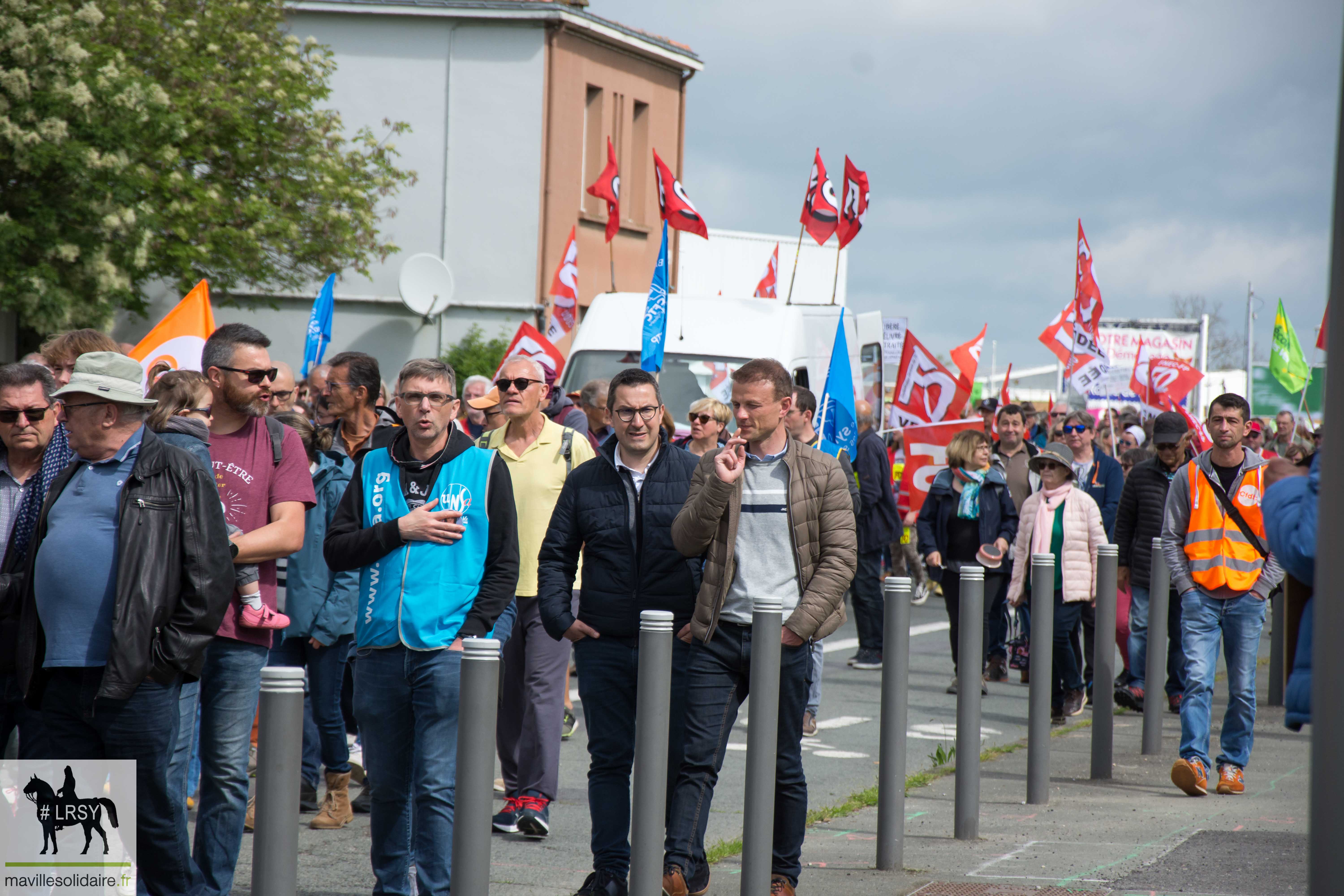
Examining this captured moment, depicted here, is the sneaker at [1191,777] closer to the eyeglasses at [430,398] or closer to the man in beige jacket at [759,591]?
the man in beige jacket at [759,591]

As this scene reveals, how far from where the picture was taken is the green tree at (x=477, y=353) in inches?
1117

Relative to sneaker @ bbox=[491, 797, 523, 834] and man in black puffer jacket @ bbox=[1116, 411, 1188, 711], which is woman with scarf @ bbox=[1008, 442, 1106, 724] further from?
sneaker @ bbox=[491, 797, 523, 834]

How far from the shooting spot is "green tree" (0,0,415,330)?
20.1 metres

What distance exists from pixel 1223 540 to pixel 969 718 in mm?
2248

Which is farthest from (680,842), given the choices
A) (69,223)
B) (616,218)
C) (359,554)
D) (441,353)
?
(441,353)

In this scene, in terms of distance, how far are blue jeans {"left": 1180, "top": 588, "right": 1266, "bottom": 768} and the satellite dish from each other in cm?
2214

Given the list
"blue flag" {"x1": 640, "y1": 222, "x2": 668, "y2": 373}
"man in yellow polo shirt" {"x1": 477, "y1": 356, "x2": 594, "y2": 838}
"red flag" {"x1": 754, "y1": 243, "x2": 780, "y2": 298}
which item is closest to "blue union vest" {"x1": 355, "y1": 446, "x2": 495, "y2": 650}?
"man in yellow polo shirt" {"x1": 477, "y1": 356, "x2": 594, "y2": 838}

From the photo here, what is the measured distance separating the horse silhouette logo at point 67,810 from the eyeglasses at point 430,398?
5.53ft

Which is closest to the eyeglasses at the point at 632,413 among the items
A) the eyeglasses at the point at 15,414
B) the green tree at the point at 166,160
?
the eyeglasses at the point at 15,414

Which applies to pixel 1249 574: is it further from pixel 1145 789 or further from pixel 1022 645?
pixel 1022 645

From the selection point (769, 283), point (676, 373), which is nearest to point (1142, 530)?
point (676, 373)

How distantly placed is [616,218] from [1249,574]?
453 inches

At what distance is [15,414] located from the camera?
216 inches

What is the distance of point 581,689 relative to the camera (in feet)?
18.8
